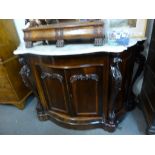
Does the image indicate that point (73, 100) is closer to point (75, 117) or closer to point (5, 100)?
point (75, 117)

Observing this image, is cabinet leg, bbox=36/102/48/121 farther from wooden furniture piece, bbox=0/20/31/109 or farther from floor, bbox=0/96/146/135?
wooden furniture piece, bbox=0/20/31/109

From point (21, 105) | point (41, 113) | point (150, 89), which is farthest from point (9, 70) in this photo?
point (150, 89)

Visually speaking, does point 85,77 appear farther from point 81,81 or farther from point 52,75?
point 52,75

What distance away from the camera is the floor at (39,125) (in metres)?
1.50

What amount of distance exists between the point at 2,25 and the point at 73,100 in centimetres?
112

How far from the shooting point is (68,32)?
3.84 feet

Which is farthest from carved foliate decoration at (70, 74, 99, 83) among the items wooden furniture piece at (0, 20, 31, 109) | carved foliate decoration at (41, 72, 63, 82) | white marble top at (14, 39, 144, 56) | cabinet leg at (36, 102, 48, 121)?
wooden furniture piece at (0, 20, 31, 109)

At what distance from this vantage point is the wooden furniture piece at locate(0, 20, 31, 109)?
1633 mm

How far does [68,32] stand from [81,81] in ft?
1.38

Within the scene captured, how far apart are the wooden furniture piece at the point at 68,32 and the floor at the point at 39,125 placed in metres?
0.91

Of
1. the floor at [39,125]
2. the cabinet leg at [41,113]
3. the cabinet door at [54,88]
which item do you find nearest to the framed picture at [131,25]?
the cabinet door at [54,88]

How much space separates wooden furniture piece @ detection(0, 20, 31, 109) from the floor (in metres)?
0.15

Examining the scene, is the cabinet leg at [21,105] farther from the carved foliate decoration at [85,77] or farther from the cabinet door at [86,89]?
the carved foliate decoration at [85,77]
